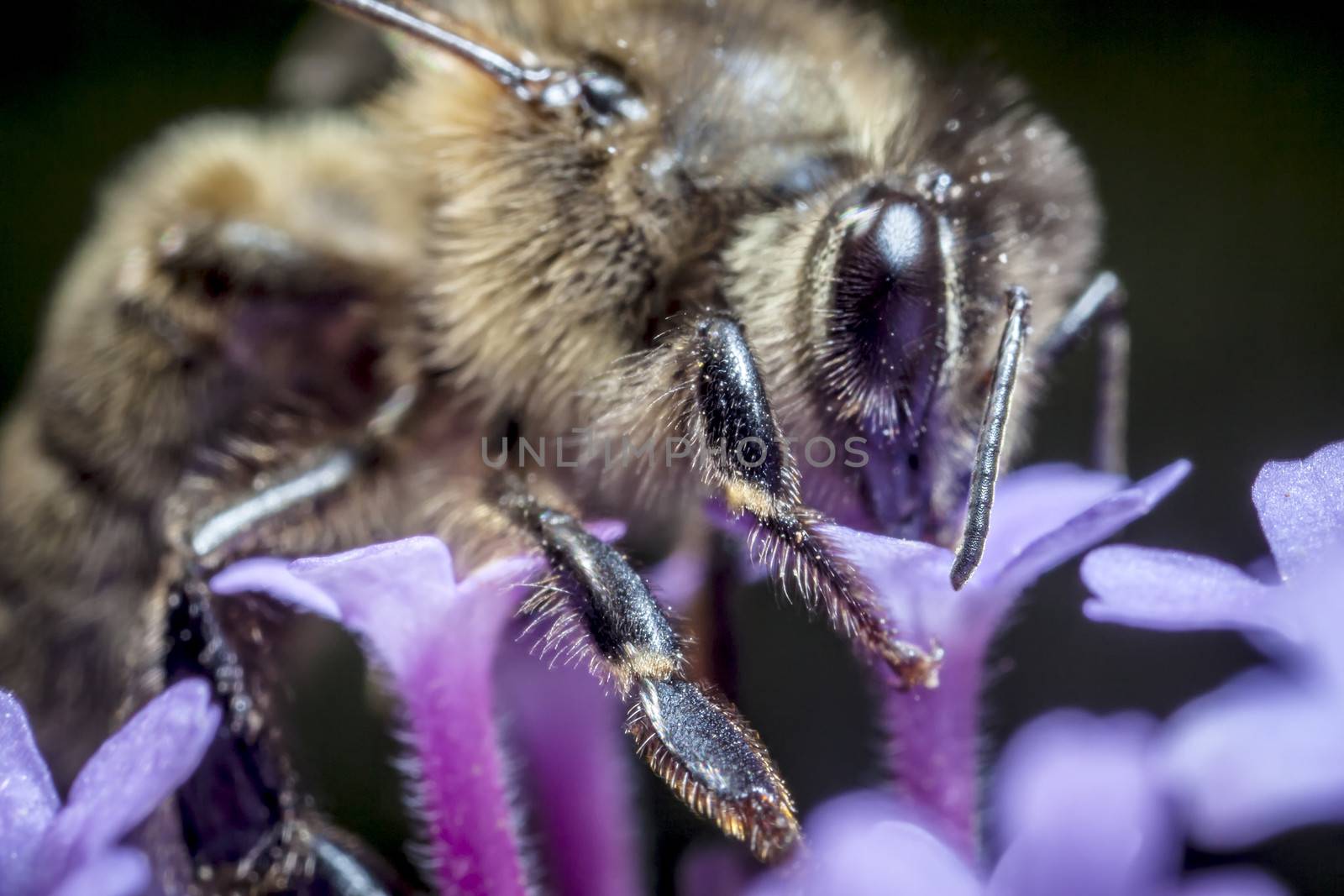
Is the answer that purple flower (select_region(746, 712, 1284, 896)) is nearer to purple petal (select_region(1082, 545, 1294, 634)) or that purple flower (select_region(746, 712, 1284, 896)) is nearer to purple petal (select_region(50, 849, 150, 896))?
purple petal (select_region(1082, 545, 1294, 634))

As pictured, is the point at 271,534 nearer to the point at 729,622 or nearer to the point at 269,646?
the point at 269,646

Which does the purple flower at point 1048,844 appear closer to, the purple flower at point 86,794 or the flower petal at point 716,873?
the flower petal at point 716,873

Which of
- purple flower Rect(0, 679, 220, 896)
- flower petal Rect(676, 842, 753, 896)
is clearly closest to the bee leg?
purple flower Rect(0, 679, 220, 896)

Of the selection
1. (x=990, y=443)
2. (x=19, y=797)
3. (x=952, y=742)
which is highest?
(x=990, y=443)

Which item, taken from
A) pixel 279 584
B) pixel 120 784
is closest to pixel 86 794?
pixel 120 784

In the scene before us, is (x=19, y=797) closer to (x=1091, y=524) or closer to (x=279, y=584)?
(x=279, y=584)

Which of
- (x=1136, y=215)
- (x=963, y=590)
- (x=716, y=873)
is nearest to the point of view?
(x=963, y=590)

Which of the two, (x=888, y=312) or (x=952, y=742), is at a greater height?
(x=888, y=312)
